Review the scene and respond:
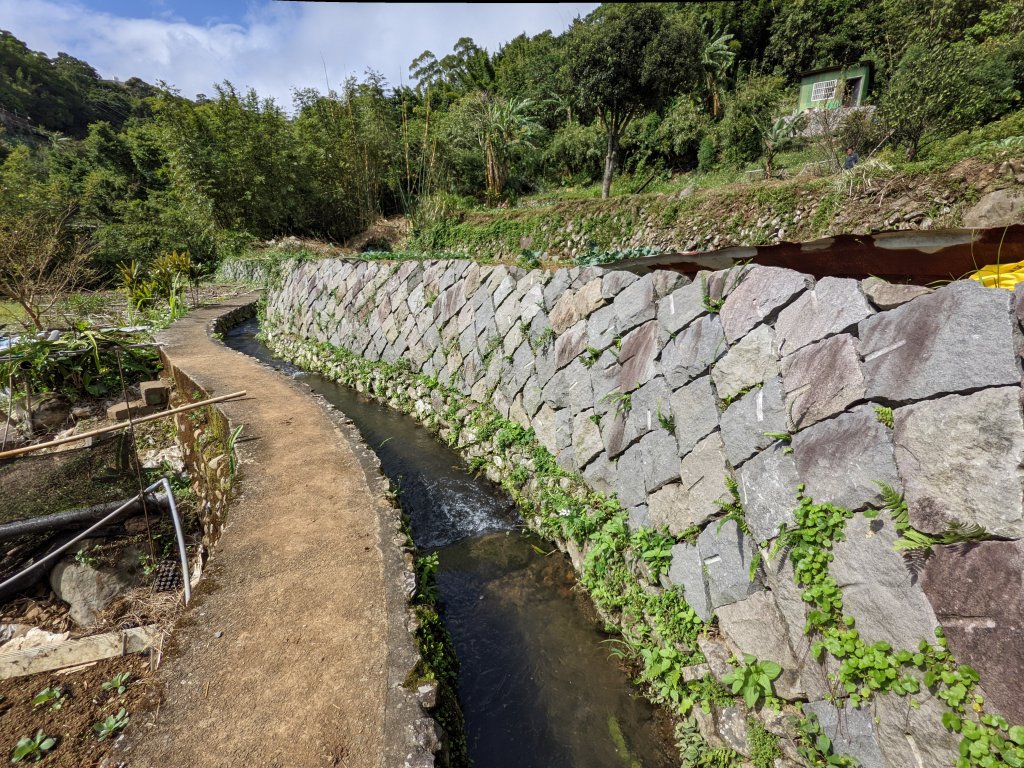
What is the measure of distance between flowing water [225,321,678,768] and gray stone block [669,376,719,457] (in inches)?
66.8

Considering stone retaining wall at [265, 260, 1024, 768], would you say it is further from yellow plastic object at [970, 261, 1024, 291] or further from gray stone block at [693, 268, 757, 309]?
yellow plastic object at [970, 261, 1024, 291]

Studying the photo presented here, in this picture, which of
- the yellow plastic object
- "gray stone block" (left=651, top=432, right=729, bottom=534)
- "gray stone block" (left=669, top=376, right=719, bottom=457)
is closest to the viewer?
the yellow plastic object

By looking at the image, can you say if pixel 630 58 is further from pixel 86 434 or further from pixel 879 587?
pixel 86 434

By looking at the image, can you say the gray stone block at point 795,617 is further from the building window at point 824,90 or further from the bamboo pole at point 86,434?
the building window at point 824,90

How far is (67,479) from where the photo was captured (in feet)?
13.7

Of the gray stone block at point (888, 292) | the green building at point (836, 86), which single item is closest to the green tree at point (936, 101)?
the green building at point (836, 86)

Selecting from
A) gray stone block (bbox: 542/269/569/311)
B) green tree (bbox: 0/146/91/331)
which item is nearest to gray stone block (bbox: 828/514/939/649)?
gray stone block (bbox: 542/269/569/311)

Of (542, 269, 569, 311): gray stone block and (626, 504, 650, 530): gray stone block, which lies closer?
(626, 504, 650, 530): gray stone block

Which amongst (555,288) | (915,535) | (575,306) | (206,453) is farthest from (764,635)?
(206,453)

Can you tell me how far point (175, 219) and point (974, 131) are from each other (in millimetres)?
26722

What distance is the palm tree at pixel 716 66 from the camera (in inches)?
889

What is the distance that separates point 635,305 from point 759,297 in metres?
1.19

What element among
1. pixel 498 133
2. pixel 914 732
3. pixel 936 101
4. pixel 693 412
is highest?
pixel 498 133

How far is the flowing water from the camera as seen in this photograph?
267 cm
